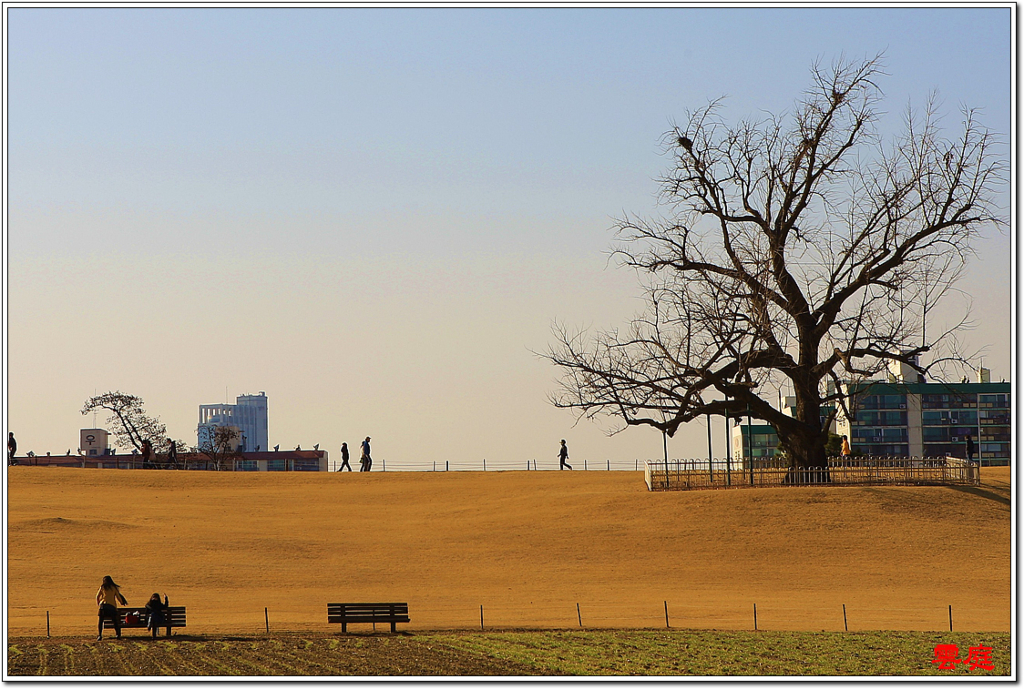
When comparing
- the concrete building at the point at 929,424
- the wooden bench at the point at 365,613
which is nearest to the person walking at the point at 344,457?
the wooden bench at the point at 365,613

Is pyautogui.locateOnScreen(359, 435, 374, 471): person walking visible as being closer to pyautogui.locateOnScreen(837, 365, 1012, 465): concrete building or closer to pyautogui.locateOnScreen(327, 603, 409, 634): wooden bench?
pyautogui.locateOnScreen(327, 603, 409, 634): wooden bench

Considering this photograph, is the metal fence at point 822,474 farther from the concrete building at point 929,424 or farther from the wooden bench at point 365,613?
the concrete building at point 929,424

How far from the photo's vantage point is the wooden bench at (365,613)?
2134cm

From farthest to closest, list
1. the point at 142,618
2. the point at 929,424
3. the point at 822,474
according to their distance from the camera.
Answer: the point at 929,424 → the point at 822,474 → the point at 142,618

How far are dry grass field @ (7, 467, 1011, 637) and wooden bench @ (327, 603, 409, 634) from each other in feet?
1.93

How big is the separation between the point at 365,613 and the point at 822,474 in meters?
20.1

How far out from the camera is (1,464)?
17.0m

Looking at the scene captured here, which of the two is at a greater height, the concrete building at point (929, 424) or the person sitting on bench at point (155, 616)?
the concrete building at point (929, 424)

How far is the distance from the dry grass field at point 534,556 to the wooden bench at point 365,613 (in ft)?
1.93

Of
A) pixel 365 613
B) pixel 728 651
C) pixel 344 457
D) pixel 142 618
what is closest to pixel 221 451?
pixel 344 457

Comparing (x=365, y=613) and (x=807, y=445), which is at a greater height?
(x=807, y=445)

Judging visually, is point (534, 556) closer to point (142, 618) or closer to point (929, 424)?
point (142, 618)

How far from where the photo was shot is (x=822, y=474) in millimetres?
37062
